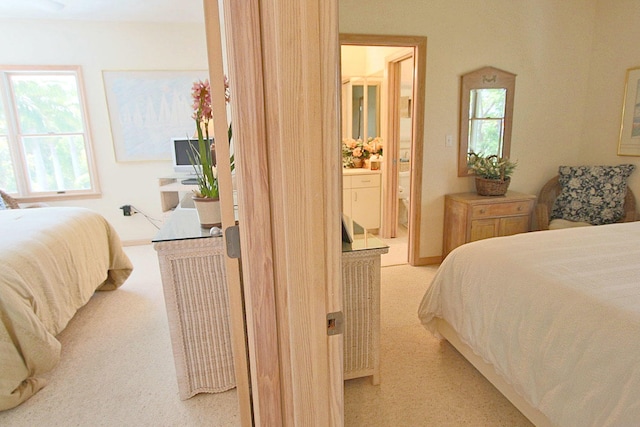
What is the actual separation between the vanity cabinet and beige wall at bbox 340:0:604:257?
1.00 metres

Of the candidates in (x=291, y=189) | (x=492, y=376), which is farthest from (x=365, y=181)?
(x=291, y=189)

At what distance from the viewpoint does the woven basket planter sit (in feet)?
10.7

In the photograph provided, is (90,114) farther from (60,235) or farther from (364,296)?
(364,296)

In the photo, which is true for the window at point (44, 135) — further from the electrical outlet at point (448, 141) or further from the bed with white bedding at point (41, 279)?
the electrical outlet at point (448, 141)

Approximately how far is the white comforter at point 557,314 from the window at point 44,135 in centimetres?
401

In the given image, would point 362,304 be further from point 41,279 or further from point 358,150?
point 358,150

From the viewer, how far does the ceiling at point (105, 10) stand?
3.27 meters

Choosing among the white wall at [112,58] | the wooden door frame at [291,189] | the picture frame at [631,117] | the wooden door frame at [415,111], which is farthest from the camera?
the white wall at [112,58]

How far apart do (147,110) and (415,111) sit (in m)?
2.91

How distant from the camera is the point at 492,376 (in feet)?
5.80

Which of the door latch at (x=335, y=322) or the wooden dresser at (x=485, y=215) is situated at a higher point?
the door latch at (x=335, y=322)

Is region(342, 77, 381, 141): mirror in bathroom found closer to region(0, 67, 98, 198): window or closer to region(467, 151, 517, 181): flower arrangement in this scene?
region(467, 151, 517, 181): flower arrangement

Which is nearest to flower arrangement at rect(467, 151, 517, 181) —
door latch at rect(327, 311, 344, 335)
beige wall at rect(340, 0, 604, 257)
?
beige wall at rect(340, 0, 604, 257)

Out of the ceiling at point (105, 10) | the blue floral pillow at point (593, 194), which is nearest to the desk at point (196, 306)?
the ceiling at point (105, 10)
